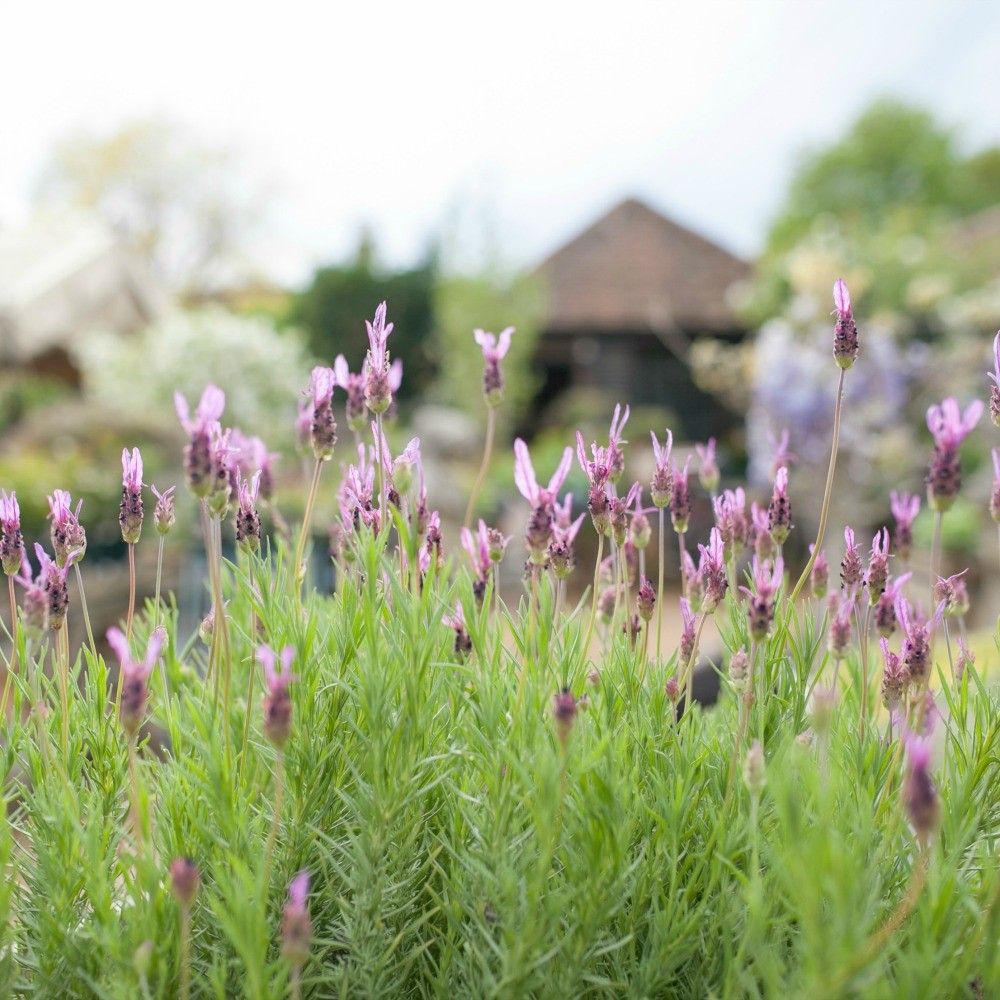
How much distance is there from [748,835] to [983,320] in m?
8.81

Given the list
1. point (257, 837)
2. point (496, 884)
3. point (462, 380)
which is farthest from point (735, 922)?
point (462, 380)

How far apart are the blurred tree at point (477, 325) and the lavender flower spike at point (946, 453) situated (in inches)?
587

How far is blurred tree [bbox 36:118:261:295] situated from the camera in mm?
28234

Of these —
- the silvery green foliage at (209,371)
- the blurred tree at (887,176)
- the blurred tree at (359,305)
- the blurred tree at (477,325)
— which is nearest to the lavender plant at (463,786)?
the silvery green foliage at (209,371)

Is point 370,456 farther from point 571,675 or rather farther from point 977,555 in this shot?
point 977,555

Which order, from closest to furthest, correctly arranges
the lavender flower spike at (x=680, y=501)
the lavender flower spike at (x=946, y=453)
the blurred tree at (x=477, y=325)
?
the lavender flower spike at (x=946, y=453) → the lavender flower spike at (x=680, y=501) → the blurred tree at (x=477, y=325)

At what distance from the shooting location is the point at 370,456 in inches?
44.2

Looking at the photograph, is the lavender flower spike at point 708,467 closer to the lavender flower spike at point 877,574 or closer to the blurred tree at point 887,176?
the lavender flower spike at point 877,574

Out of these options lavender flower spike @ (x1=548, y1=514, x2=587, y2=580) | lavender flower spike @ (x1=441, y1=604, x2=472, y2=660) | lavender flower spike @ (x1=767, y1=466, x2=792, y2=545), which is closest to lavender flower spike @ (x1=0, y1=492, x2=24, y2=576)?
lavender flower spike @ (x1=441, y1=604, x2=472, y2=660)

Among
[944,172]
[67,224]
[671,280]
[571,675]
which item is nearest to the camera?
[571,675]

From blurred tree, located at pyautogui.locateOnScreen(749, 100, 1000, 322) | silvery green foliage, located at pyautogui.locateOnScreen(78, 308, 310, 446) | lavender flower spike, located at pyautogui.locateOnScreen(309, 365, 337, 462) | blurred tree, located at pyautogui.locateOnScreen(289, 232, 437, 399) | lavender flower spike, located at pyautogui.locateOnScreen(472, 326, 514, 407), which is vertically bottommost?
→ silvery green foliage, located at pyautogui.locateOnScreen(78, 308, 310, 446)

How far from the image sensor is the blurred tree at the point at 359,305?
15.1 metres

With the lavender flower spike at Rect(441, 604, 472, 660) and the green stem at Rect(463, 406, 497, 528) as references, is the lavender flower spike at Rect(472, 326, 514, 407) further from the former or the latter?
the lavender flower spike at Rect(441, 604, 472, 660)

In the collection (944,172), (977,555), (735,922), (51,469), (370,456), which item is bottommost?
(977,555)
